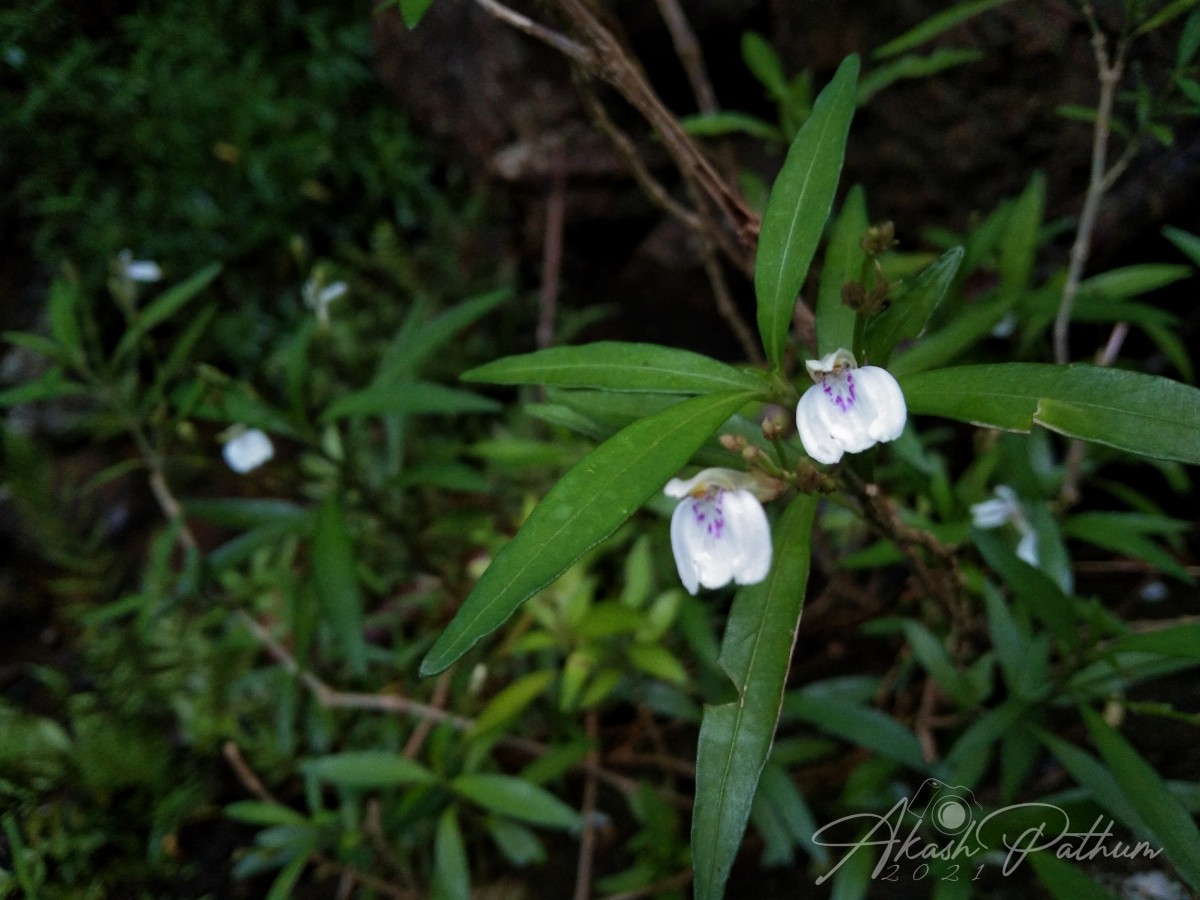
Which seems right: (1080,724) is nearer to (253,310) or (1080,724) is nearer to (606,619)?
(606,619)

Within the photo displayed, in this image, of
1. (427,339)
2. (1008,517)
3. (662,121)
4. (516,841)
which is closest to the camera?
(662,121)

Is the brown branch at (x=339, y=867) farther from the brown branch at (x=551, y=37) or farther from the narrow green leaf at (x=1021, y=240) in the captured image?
the narrow green leaf at (x=1021, y=240)

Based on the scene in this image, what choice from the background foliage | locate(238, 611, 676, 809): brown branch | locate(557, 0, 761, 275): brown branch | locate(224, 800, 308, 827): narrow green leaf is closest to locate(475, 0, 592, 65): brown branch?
locate(557, 0, 761, 275): brown branch

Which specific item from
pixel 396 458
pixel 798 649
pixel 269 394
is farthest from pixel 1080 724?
pixel 269 394

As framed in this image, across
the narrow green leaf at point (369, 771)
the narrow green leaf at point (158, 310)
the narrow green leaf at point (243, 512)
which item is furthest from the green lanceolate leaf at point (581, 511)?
the narrow green leaf at point (158, 310)

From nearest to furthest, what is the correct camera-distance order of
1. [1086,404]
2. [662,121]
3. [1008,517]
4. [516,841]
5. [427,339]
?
[1086,404]
[662,121]
[1008,517]
[516,841]
[427,339]

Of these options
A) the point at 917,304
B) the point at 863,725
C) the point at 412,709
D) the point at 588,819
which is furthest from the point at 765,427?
the point at 412,709

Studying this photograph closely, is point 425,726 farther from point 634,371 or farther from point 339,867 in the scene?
point 634,371
